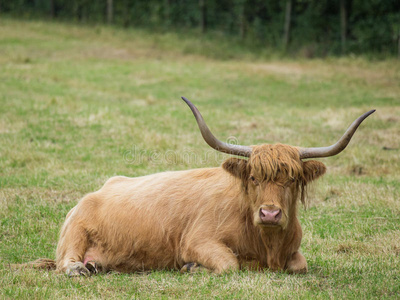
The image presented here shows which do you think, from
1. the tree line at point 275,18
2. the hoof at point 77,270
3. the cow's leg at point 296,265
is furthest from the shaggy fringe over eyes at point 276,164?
the tree line at point 275,18

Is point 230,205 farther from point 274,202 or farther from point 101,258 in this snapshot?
point 101,258

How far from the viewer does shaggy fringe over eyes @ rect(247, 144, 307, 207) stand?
4.87m

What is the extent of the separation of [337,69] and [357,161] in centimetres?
1505

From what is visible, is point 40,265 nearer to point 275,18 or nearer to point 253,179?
point 253,179

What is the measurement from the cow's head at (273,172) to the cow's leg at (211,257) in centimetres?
48

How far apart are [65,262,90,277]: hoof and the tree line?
25.7 metres

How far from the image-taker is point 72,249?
5422 mm

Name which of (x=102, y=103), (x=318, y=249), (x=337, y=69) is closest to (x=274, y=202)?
(x=318, y=249)

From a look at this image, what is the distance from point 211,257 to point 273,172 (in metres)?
0.99

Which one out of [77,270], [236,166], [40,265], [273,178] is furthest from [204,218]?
[40,265]

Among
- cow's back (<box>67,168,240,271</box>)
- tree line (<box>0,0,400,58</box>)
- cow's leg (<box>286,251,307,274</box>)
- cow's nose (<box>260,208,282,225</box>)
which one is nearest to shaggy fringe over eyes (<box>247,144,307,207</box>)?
cow's nose (<box>260,208,282,225</box>)

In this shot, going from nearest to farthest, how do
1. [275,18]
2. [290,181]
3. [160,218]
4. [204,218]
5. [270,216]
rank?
[270,216], [290,181], [204,218], [160,218], [275,18]

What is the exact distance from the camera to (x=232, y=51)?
31.2m

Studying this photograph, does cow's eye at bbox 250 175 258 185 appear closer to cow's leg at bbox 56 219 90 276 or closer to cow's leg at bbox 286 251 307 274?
cow's leg at bbox 286 251 307 274
